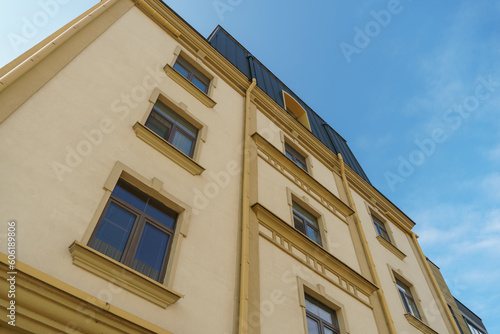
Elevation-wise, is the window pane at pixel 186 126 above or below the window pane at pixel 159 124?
above

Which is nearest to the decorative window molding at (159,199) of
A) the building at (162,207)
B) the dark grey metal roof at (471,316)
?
the building at (162,207)

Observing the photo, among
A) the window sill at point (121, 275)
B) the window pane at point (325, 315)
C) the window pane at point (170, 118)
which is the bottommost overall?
the window sill at point (121, 275)

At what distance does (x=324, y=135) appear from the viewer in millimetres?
17812

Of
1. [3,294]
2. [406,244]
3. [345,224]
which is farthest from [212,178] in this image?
[406,244]

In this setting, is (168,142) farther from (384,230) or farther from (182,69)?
(384,230)

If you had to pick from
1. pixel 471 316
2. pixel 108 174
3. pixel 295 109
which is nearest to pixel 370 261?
pixel 295 109

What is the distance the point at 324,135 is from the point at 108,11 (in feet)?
36.3

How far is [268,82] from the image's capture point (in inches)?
647

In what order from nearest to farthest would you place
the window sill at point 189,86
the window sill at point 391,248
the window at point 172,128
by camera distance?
the window at point 172,128, the window sill at point 189,86, the window sill at point 391,248

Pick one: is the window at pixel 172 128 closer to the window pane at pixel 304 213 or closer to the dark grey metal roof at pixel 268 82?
the window pane at pixel 304 213

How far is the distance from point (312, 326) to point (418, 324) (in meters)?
5.37

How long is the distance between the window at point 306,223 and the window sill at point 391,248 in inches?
149

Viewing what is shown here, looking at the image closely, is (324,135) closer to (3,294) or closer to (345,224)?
(345,224)

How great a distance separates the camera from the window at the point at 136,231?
609 cm
